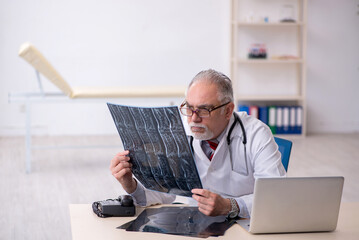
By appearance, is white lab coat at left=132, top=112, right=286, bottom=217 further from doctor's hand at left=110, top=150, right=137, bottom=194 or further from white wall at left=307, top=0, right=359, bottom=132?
white wall at left=307, top=0, right=359, bottom=132

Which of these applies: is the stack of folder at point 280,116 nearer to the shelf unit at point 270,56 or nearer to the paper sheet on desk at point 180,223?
the shelf unit at point 270,56

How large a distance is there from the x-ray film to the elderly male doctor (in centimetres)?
6

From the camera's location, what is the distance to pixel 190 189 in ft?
5.24

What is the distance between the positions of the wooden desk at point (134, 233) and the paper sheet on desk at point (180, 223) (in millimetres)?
28

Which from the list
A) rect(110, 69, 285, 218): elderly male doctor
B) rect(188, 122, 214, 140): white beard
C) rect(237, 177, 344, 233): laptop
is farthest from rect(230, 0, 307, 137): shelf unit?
rect(237, 177, 344, 233): laptop

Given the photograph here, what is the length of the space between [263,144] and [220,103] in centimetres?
19

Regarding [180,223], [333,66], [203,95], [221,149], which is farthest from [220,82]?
[333,66]

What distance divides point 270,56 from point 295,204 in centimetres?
511

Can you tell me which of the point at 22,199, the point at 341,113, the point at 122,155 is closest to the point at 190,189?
the point at 122,155

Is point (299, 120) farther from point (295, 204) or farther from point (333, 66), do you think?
point (295, 204)

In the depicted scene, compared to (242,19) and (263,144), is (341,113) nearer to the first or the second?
(242,19)

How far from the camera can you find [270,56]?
637 centimetres

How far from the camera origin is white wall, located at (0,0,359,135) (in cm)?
596

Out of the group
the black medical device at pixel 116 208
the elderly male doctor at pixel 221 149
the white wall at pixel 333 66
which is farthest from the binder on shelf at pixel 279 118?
the black medical device at pixel 116 208
